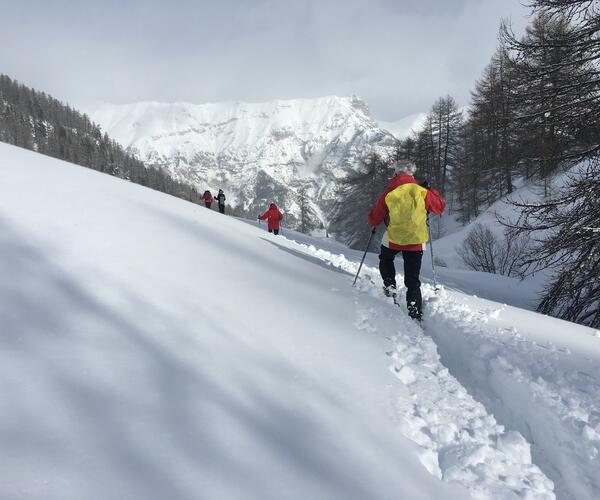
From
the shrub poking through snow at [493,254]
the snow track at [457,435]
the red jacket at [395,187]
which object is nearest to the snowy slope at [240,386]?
the snow track at [457,435]

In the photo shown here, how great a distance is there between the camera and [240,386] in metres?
2.37

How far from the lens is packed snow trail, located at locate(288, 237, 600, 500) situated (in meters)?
2.41

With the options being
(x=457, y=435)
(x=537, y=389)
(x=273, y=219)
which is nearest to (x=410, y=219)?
(x=537, y=389)

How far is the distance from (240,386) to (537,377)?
2.69 metres

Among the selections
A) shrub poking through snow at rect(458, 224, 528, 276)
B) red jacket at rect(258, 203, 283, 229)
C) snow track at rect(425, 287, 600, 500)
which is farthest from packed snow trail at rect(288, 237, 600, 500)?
shrub poking through snow at rect(458, 224, 528, 276)

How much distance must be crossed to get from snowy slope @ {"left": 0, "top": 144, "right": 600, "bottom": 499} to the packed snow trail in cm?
2

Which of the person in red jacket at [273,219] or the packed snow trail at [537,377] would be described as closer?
the packed snow trail at [537,377]

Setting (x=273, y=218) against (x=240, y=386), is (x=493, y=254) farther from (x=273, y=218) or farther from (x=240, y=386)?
(x=240, y=386)

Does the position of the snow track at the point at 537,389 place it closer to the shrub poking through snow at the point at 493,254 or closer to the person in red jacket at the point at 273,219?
the person in red jacket at the point at 273,219

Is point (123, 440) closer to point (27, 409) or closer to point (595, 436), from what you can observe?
point (27, 409)

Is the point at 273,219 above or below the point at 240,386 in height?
above

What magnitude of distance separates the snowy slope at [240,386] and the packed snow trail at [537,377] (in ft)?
0.06

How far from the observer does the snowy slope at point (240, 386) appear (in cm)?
168

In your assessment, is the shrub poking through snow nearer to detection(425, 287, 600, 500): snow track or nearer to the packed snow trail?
the packed snow trail
